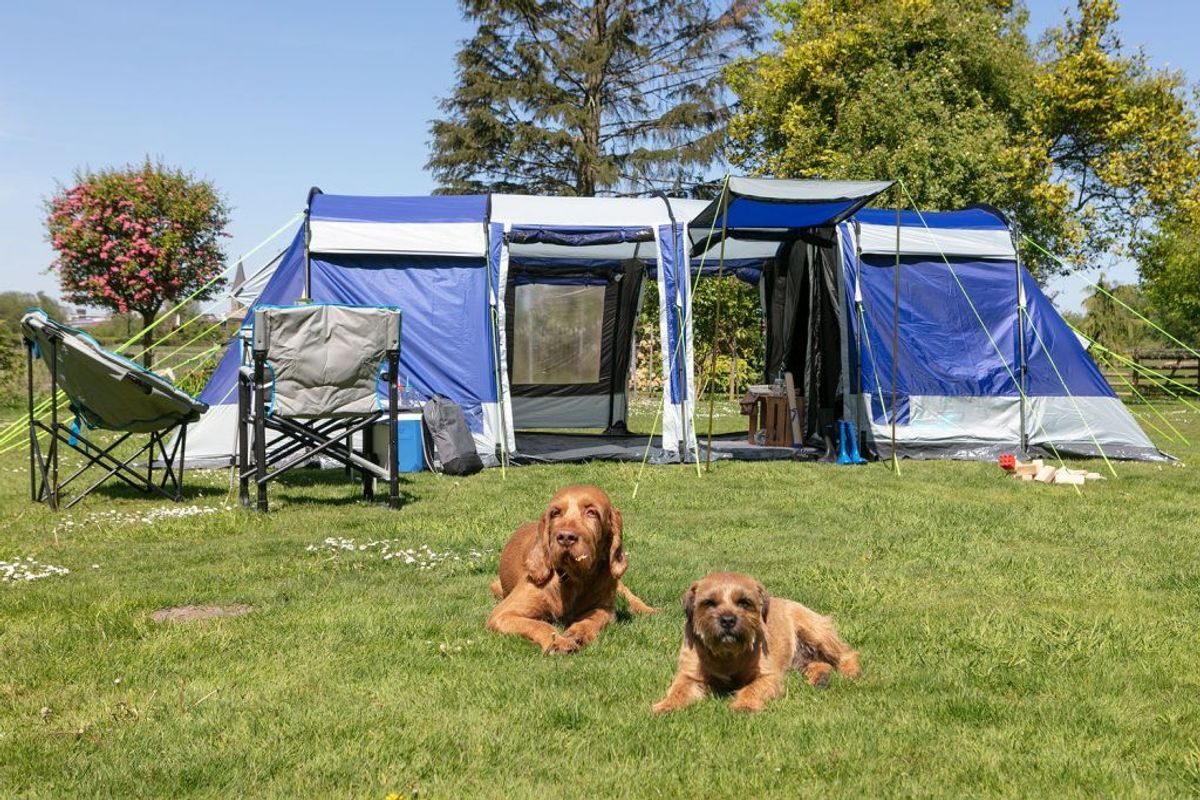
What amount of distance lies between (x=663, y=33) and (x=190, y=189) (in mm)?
12455

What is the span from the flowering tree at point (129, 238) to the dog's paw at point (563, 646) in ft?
51.8

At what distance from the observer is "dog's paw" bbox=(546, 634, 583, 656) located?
3.63m

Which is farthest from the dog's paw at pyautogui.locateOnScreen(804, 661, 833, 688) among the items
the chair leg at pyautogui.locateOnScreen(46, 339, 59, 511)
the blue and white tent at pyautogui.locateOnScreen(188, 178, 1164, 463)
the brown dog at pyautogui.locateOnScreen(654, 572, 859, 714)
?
the blue and white tent at pyautogui.locateOnScreen(188, 178, 1164, 463)

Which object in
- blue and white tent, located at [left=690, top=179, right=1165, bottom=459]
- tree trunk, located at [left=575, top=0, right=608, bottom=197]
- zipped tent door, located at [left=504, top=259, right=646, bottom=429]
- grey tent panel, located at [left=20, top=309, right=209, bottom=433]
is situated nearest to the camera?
grey tent panel, located at [left=20, top=309, right=209, bottom=433]

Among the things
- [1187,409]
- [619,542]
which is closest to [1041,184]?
[1187,409]

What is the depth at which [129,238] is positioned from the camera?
1833 centimetres

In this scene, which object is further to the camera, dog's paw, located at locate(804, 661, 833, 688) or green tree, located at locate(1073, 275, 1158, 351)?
green tree, located at locate(1073, 275, 1158, 351)

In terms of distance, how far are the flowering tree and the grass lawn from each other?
1297cm

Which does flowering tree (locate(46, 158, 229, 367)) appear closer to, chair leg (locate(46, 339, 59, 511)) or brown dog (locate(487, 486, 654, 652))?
chair leg (locate(46, 339, 59, 511))

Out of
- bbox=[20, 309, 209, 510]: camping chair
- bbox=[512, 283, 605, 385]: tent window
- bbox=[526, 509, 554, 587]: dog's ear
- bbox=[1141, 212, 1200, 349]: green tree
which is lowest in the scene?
bbox=[526, 509, 554, 587]: dog's ear

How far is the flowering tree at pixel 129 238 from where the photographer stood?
18.1m

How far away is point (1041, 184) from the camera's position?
21016mm

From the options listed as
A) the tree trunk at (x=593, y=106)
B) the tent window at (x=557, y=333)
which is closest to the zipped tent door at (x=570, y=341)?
the tent window at (x=557, y=333)

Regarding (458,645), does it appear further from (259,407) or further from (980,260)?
(980,260)
